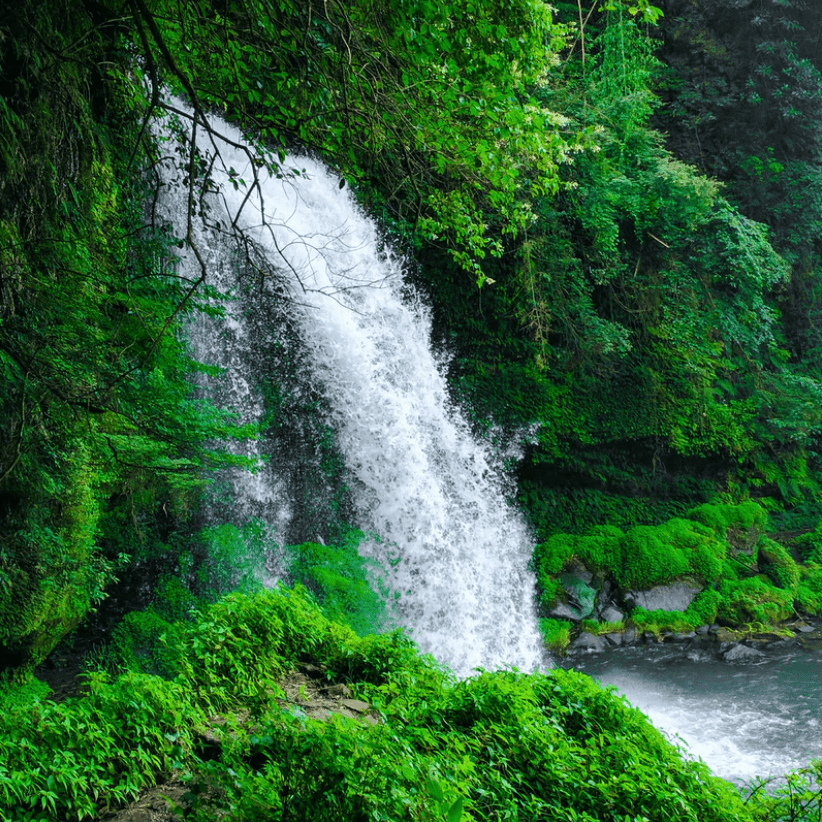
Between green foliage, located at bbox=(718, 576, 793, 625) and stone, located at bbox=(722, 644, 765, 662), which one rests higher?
green foliage, located at bbox=(718, 576, 793, 625)

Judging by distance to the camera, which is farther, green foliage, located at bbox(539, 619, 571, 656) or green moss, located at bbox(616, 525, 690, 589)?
green moss, located at bbox(616, 525, 690, 589)

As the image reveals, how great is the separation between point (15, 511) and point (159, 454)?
2.96ft

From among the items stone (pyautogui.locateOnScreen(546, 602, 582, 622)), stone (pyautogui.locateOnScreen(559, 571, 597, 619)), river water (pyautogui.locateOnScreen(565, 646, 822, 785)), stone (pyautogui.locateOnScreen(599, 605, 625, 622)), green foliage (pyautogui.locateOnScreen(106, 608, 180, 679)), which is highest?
green foliage (pyautogui.locateOnScreen(106, 608, 180, 679))

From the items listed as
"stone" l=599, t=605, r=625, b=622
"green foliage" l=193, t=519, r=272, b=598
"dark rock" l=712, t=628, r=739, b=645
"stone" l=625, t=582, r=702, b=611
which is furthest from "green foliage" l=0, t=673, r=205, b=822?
"dark rock" l=712, t=628, r=739, b=645

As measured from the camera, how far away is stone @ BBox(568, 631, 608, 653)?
8.59 m

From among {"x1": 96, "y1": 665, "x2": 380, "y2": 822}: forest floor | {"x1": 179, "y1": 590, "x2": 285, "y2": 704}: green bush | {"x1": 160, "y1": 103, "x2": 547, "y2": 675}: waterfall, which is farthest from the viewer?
{"x1": 160, "y1": 103, "x2": 547, "y2": 675}: waterfall

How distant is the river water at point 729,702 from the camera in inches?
239

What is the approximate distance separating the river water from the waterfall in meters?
1.33

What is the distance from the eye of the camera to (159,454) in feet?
13.9

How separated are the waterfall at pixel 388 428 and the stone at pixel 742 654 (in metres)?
2.69

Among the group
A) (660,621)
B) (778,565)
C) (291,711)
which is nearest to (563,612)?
(660,621)

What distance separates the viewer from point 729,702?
721 centimetres

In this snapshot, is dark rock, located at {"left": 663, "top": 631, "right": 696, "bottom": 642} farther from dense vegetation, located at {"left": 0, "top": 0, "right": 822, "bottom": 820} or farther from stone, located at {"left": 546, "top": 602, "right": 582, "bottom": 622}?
stone, located at {"left": 546, "top": 602, "right": 582, "bottom": 622}

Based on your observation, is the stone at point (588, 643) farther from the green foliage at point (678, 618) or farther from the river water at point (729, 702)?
the green foliage at point (678, 618)
